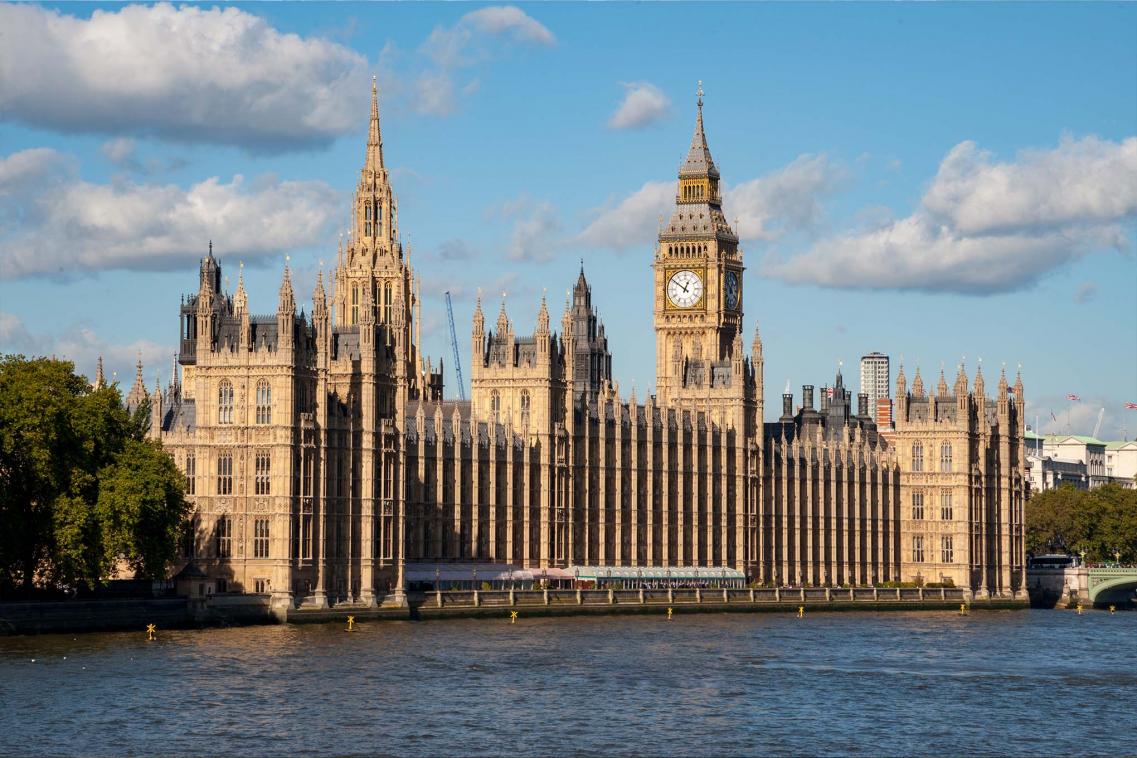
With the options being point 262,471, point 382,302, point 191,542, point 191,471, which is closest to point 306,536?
point 262,471

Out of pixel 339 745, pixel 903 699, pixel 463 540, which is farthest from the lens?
pixel 463 540

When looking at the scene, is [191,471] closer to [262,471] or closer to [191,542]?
[191,542]

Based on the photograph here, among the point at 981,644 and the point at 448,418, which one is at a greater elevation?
the point at 448,418

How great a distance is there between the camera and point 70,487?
399ft

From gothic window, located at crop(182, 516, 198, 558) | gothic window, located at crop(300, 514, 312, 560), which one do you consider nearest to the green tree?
gothic window, located at crop(182, 516, 198, 558)

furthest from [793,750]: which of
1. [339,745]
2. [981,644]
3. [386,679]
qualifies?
[981,644]

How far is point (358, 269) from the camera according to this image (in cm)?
19812

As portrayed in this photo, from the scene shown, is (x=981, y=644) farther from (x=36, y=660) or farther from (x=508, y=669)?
(x=36, y=660)

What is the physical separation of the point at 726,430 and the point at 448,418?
27631mm

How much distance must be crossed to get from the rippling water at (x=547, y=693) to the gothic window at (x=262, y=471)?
911cm

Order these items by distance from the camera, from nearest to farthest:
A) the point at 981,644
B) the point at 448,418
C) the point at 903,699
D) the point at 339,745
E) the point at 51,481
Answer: the point at 339,745, the point at 903,699, the point at 51,481, the point at 981,644, the point at 448,418

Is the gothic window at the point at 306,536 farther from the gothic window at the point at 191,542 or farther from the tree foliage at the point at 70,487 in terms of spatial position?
the tree foliage at the point at 70,487

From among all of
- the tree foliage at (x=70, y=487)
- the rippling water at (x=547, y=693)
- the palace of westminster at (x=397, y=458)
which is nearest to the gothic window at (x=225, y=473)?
the palace of westminster at (x=397, y=458)

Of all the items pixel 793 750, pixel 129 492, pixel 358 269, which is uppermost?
pixel 358 269
